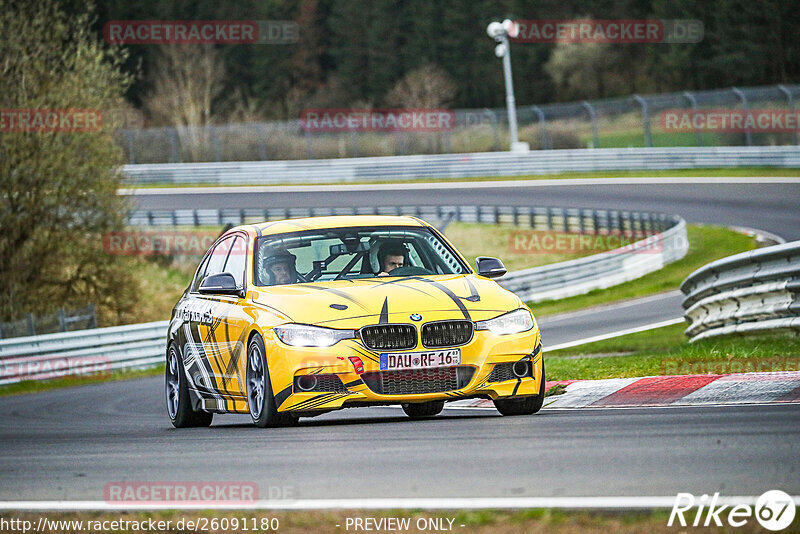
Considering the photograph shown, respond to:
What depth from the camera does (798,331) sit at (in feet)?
41.3

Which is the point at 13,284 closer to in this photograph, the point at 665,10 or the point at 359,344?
the point at 359,344

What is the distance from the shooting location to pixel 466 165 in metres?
55.0

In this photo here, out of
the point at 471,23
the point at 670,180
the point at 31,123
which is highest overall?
the point at 471,23

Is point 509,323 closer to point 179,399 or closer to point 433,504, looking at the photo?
point 179,399

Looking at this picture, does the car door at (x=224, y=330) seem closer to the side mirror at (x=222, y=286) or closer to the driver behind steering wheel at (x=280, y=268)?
the side mirror at (x=222, y=286)

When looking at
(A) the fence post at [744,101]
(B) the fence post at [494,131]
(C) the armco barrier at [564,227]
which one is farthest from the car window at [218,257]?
(B) the fence post at [494,131]

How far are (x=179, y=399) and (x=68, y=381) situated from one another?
1277 cm

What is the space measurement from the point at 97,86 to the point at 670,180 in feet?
79.3

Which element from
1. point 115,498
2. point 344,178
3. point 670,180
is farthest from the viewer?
point 344,178

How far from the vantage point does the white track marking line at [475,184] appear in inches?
1779

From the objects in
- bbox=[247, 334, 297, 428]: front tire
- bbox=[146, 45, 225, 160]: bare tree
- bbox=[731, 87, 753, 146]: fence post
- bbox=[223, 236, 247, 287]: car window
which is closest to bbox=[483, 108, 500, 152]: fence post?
bbox=[731, 87, 753, 146]: fence post

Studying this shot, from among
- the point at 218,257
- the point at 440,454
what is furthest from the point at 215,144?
the point at 440,454

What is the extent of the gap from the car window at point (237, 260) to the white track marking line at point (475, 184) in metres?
32.8

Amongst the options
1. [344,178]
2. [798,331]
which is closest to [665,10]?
[344,178]
